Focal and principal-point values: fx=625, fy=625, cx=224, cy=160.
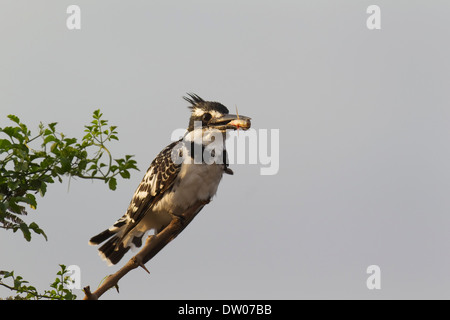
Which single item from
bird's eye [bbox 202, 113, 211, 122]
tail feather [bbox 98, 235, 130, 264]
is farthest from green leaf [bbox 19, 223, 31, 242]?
bird's eye [bbox 202, 113, 211, 122]

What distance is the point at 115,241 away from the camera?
7512mm

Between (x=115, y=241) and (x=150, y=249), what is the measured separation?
72.7 inches

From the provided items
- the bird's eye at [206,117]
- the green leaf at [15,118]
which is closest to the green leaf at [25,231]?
the green leaf at [15,118]

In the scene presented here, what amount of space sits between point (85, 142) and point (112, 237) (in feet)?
7.09

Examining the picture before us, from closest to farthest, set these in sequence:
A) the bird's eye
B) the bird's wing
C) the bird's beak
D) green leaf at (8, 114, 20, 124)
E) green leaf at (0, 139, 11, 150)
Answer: green leaf at (0, 139, 11, 150) < green leaf at (8, 114, 20, 124) < the bird's beak < the bird's wing < the bird's eye

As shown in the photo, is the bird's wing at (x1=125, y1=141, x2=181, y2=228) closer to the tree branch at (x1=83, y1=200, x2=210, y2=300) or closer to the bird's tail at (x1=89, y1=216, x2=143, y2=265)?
the bird's tail at (x1=89, y1=216, x2=143, y2=265)

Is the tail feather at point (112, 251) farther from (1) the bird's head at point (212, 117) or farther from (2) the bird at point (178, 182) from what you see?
(1) the bird's head at point (212, 117)

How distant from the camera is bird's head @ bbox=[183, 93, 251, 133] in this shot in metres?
6.70

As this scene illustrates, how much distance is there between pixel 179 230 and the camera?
698 centimetres

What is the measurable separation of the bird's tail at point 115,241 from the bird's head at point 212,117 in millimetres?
1441

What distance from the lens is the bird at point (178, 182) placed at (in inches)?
281

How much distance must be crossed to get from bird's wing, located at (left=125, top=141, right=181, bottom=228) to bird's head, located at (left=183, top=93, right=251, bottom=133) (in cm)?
55
